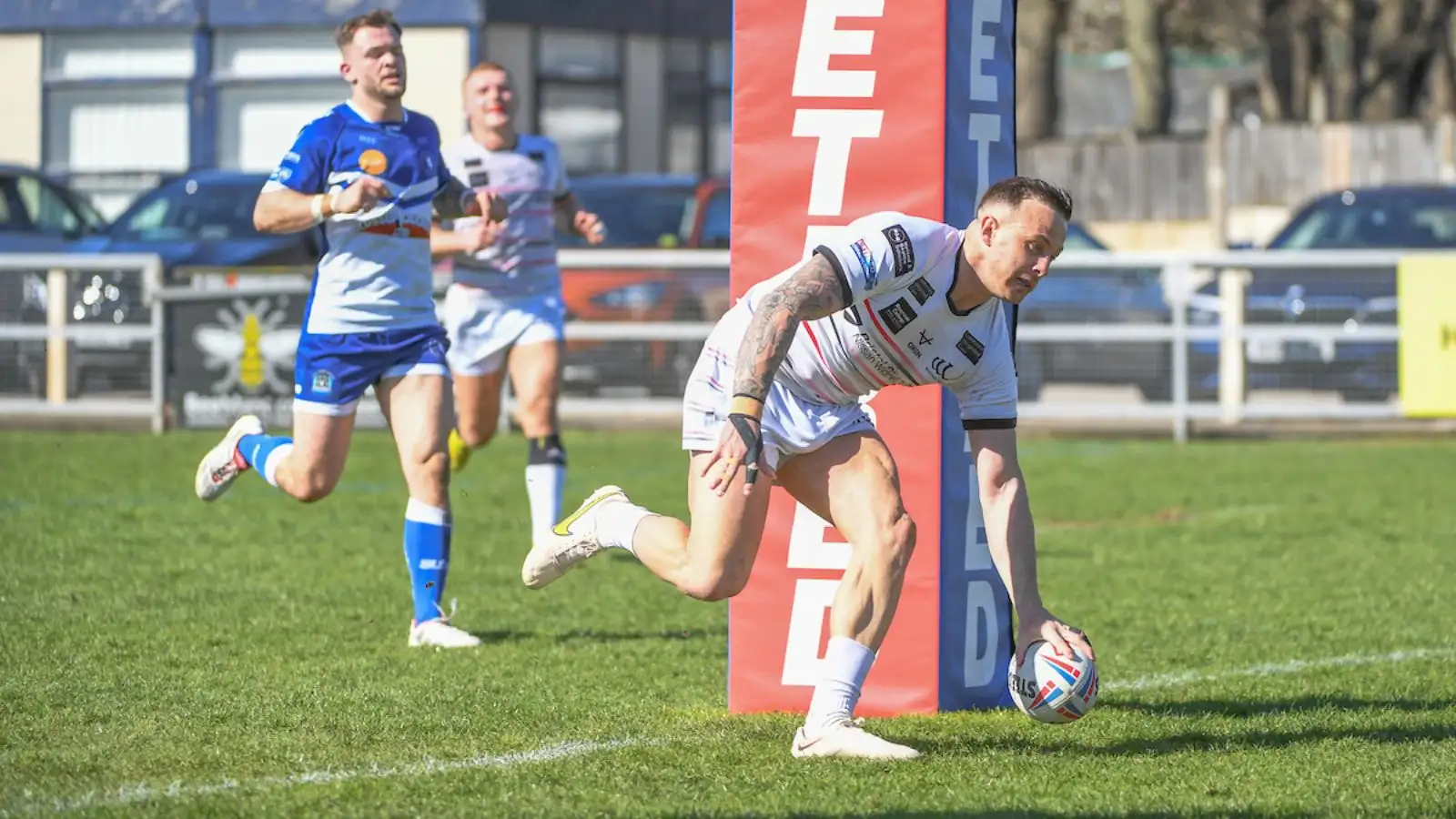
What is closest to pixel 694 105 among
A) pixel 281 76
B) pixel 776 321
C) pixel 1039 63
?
pixel 281 76

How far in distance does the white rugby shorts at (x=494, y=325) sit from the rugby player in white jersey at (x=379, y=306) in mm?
2151

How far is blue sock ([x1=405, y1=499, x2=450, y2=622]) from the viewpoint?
339 inches

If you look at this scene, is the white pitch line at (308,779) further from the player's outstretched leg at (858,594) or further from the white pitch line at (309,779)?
the player's outstretched leg at (858,594)

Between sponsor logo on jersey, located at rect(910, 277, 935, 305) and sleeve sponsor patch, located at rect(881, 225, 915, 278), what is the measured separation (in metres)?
0.06

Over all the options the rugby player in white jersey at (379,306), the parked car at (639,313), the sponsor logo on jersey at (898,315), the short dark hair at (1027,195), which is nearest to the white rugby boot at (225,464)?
the rugby player in white jersey at (379,306)

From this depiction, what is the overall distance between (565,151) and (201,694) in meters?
22.8

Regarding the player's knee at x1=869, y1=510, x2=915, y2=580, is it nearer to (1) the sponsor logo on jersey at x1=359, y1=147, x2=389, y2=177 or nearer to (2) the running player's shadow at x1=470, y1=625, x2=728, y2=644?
(2) the running player's shadow at x1=470, y1=625, x2=728, y2=644

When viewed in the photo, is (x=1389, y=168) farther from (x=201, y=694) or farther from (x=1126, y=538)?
(x=201, y=694)

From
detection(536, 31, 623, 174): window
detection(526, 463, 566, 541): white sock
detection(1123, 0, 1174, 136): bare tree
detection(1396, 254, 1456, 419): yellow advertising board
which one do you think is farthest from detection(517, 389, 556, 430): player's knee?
detection(1123, 0, 1174, 136): bare tree

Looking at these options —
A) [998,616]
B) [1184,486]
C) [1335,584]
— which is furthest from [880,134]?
[1184,486]

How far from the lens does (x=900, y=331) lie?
6098mm

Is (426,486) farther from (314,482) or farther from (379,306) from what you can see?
(379,306)

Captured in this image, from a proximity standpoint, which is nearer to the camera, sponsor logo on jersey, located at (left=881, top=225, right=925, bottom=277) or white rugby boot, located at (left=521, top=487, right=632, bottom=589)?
sponsor logo on jersey, located at (left=881, top=225, right=925, bottom=277)

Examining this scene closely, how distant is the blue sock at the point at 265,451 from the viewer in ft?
28.4
